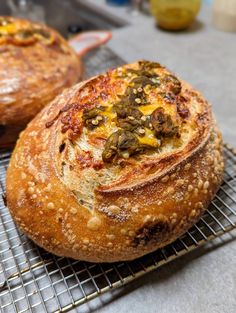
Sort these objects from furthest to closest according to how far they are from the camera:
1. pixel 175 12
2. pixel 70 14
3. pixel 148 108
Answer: pixel 70 14
pixel 175 12
pixel 148 108

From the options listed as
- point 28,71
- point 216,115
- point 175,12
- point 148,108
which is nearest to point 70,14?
point 175,12

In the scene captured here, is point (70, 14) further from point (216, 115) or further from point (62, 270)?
point (62, 270)

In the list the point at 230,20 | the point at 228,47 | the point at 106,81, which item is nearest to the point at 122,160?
the point at 106,81

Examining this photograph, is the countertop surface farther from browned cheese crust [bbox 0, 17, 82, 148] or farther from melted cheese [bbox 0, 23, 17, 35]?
melted cheese [bbox 0, 23, 17, 35]

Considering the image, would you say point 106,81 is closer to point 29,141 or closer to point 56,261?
point 29,141

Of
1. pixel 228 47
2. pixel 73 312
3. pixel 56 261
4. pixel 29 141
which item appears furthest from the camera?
pixel 228 47

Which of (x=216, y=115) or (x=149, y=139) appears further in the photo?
(x=216, y=115)
